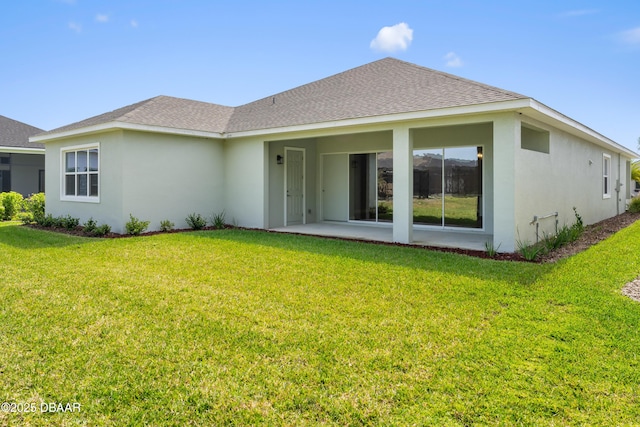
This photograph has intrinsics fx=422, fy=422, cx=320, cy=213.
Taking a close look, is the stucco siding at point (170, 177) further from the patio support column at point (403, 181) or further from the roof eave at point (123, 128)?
the patio support column at point (403, 181)

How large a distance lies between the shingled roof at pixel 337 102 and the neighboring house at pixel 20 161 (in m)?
8.56

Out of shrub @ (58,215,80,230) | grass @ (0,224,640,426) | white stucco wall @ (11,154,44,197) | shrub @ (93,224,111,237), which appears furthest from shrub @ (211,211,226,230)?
white stucco wall @ (11,154,44,197)

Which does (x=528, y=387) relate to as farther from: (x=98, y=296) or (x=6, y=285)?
(x=6, y=285)

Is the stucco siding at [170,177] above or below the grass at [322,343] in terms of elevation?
above

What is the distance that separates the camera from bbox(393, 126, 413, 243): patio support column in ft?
32.4

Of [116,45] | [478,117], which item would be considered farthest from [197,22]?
[478,117]

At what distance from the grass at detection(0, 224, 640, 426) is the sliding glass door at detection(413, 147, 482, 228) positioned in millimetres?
4754

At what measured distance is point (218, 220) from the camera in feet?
44.9

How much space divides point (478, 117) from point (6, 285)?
886 centimetres

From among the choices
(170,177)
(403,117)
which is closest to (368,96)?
(403,117)

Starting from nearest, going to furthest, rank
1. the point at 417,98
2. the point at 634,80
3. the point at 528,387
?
1. the point at 528,387
2. the point at 417,98
3. the point at 634,80

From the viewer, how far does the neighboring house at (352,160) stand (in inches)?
366

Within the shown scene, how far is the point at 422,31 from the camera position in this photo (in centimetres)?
1480

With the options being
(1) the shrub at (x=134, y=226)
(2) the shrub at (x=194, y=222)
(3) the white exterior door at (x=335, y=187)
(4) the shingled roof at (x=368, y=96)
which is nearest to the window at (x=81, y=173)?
(1) the shrub at (x=134, y=226)
